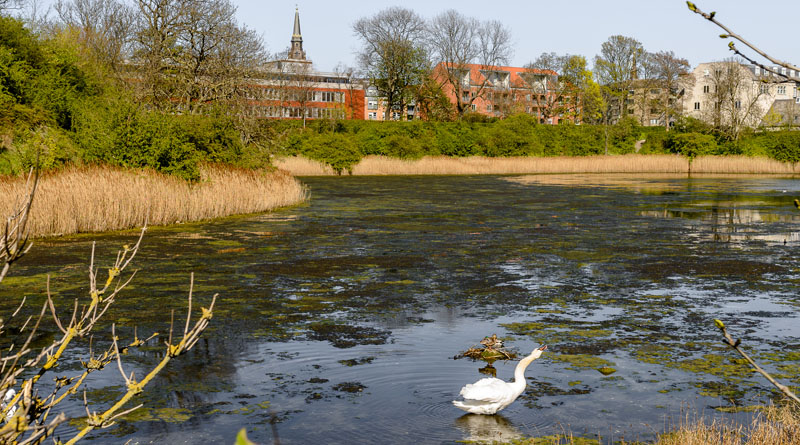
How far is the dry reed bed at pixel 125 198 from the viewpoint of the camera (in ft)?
60.8

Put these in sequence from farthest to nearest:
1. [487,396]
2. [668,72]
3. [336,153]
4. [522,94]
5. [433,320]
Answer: [522,94] → [668,72] → [336,153] → [433,320] → [487,396]

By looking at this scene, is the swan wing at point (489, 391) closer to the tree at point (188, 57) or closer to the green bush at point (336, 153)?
the tree at point (188, 57)

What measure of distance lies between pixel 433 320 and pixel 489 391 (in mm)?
3913

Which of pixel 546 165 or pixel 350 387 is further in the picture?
pixel 546 165

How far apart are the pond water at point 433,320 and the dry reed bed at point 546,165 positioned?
2771cm

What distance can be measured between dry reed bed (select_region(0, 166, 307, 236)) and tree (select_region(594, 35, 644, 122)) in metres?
72.0

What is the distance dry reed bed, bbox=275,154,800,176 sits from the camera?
50.2 metres

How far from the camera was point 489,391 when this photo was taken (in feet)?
21.3

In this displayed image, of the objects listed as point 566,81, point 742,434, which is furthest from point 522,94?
point 742,434

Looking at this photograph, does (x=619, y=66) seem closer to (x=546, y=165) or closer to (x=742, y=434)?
(x=546, y=165)

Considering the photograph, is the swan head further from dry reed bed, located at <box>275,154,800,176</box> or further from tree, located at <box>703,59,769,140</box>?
tree, located at <box>703,59,769,140</box>

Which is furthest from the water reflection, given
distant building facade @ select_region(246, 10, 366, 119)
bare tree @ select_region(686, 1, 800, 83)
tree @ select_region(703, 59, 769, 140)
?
distant building facade @ select_region(246, 10, 366, 119)

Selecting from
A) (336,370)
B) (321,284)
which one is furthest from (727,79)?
(336,370)

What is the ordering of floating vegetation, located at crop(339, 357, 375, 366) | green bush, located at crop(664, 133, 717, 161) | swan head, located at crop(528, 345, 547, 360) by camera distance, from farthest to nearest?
green bush, located at crop(664, 133, 717, 161) < floating vegetation, located at crop(339, 357, 375, 366) < swan head, located at crop(528, 345, 547, 360)
